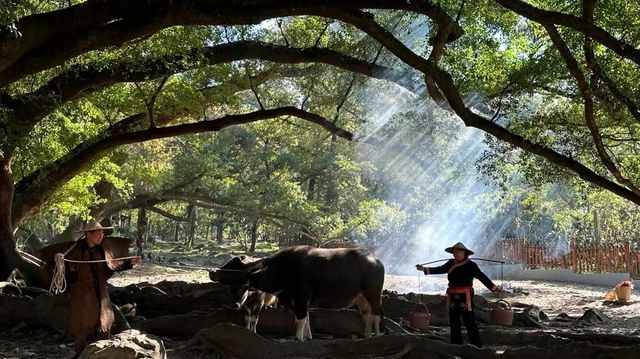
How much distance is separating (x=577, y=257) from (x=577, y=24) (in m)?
17.8

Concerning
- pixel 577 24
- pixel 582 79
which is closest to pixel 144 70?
pixel 577 24

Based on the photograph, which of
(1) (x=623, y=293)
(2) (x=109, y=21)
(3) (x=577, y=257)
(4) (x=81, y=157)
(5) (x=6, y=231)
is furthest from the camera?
(3) (x=577, y=257)

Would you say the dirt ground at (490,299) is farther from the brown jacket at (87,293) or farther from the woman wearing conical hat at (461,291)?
the woman wearing conical hat at (461,291)

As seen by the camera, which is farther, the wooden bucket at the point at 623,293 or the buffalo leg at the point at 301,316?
the wooden bucket at the point at 623,293

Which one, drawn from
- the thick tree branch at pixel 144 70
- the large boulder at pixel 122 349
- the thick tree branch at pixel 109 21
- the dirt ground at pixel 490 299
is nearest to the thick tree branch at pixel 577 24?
the thick tree branch at pixel 109 21

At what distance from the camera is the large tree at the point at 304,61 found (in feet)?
24.8

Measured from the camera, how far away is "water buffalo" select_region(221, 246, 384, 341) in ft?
31.8

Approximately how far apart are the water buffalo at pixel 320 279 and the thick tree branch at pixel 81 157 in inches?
144

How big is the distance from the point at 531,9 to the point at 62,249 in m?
6.72

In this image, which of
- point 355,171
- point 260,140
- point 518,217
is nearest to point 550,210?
point 518,217

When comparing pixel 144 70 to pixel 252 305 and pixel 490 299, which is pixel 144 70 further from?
pixel 490 299

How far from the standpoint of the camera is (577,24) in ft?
25.5

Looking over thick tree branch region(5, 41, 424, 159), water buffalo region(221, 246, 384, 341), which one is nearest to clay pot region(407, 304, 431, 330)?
water buffalo region(221, 246, 384, 341)

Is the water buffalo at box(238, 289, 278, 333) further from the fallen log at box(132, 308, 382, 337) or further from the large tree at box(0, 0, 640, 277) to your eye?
the large tree at box(0, 0, 640, 277)
